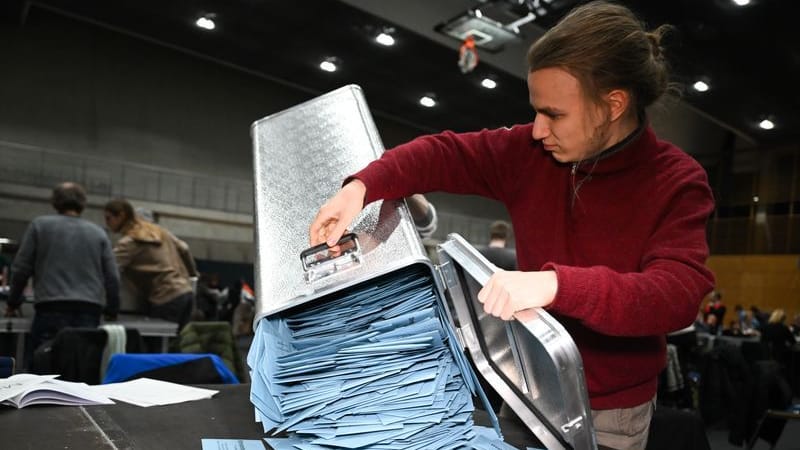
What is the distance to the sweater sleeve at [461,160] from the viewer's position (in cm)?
96

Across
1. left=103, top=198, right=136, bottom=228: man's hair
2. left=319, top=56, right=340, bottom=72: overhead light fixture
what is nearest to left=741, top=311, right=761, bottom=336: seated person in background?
left=319, top=56, right=340, bottom=72: overhead light fixture

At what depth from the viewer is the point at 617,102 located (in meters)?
0.85

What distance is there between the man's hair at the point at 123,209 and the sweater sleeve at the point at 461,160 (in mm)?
2839

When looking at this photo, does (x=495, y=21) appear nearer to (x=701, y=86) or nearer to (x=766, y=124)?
(x=701, y=86)

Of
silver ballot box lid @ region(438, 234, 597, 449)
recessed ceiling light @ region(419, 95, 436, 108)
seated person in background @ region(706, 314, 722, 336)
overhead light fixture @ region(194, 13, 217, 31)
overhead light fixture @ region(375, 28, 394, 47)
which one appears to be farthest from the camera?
recessed ceiling light @ region(419, 95, 436, 108)

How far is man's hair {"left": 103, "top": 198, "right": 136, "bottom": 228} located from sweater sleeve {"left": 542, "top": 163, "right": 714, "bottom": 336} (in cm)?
325

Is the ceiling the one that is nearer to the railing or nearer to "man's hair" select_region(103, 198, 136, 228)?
the railing

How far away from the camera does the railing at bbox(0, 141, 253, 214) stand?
34.8 ft

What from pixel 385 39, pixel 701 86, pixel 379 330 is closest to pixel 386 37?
pixel 385 39

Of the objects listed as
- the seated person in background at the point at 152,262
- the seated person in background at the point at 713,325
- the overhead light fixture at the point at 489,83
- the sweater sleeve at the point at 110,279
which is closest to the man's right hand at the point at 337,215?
the sweater sleeve at the point at 110,279

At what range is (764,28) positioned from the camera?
8.12m

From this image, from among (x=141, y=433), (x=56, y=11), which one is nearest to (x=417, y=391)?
(x=141, y=433)

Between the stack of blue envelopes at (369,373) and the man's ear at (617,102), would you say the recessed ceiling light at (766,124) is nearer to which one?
the man's ear at (617,102)

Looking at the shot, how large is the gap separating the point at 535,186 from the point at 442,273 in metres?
0.23
